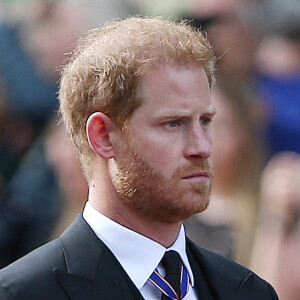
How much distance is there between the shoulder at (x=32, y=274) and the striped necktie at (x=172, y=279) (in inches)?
9.0

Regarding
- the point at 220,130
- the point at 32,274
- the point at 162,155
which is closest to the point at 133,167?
the point at 162,155

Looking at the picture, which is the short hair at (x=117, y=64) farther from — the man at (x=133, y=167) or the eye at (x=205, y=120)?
the eye at (x=205, y=120)

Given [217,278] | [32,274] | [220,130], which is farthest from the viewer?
[220,130]

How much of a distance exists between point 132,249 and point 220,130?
196 centimetres

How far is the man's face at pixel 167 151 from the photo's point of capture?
2092 millimetres

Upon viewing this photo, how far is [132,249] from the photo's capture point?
7.04 feet

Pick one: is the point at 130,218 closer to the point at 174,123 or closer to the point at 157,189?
the point at 157,189

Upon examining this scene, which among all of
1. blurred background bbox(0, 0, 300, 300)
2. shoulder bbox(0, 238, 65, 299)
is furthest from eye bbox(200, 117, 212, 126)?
blurred background bbox(0, 0, 300, 300)

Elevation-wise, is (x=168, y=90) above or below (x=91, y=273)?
above

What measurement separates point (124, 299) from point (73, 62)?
0.59 metres

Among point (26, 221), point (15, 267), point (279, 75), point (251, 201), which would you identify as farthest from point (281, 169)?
point (15, 267)

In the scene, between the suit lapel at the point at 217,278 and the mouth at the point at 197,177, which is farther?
the suit lapel at the point at 217,278

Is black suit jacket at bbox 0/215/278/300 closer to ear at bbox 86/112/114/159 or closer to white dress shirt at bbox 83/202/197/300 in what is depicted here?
white dress shirt at bbox 83/202/197/300

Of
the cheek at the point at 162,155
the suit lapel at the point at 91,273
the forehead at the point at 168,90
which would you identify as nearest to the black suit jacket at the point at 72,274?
the suit lapel at the point at 91,273
